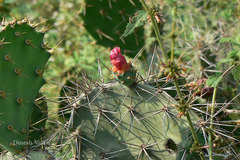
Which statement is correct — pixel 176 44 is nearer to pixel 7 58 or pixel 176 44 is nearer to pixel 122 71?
pixel 122 71

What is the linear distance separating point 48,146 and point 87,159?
261 mm

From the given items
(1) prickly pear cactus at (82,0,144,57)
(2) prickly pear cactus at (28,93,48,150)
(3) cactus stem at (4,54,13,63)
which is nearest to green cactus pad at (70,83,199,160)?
(2) prickly pear cactus at (28,93,48,150)

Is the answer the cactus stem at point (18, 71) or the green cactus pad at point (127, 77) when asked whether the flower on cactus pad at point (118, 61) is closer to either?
the green cactus pad at point (127, 77)

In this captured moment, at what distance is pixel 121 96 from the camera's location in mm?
1736

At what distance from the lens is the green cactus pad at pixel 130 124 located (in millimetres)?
1647

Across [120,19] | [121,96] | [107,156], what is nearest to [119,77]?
[121,96]

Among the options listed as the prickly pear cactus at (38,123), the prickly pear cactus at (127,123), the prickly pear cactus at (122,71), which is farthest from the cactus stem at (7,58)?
the prickly pear cactus at (122,71)

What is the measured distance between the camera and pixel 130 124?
1695 mm

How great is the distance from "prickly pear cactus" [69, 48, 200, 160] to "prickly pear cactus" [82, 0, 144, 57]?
1.04 meters

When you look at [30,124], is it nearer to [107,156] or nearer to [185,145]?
[107,156]

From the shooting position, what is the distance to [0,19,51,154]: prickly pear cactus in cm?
171

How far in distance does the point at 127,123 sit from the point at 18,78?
611 millimetres

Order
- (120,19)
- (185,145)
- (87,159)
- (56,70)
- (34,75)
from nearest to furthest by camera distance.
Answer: (185,145) → (87,159) → (34,75) → (120,19) → (56,70)

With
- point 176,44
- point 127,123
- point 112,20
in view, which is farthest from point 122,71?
point 176,44
